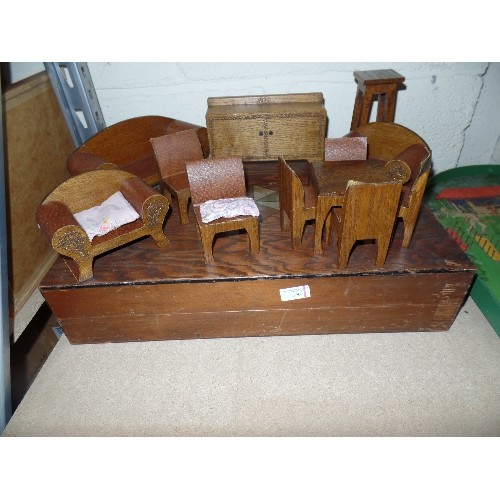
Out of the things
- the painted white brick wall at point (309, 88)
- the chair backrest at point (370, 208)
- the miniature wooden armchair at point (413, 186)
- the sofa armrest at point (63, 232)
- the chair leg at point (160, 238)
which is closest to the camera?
the chair backrest at point (370, 208)

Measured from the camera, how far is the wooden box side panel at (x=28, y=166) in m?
2.50

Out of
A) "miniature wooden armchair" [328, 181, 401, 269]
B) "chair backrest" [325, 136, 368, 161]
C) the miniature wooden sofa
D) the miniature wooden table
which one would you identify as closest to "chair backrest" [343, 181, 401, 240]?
"miniature wooden armchair" [328, 181, 401, 269]

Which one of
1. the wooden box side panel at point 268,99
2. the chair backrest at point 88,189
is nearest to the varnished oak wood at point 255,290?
the chair backrest at point 88,189

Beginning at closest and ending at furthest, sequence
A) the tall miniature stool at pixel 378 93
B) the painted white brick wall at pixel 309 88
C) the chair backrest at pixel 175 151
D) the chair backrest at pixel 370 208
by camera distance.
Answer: the chair backrest at pixel 370 208, the chair backrest at pixel 175 151, the tall miniature stool at pixel 378 93, the painted white brick wall at pixel 309 88

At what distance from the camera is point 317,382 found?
211 cm

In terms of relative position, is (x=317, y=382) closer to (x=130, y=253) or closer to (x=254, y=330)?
(x=254, y=330)

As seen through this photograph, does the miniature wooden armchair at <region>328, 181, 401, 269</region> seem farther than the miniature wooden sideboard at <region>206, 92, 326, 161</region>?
No

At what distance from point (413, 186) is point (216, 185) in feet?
3.71

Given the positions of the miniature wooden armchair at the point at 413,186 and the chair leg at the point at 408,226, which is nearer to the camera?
the miniature wooden armchair at the point at 413,186

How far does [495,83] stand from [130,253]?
339cm

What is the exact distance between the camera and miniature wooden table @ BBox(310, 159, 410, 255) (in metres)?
2.00

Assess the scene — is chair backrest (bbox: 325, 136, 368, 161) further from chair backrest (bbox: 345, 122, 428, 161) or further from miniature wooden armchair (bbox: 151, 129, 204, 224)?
miniature wooden armchair (bbox: 151, 129, 204, 224)

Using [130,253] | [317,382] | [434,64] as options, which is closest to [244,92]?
[434,64]

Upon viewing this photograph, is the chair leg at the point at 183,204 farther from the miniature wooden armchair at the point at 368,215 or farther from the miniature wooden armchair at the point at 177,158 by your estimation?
the miniature wooden armchair at the point at 368,215
